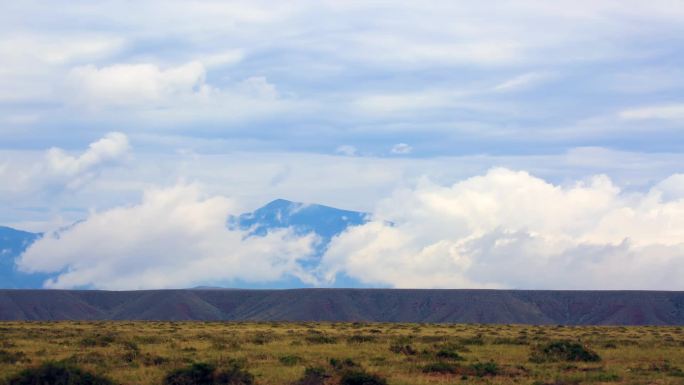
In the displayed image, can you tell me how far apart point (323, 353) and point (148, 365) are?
11.7 metres

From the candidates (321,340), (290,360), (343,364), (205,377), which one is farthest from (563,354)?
(205,377)

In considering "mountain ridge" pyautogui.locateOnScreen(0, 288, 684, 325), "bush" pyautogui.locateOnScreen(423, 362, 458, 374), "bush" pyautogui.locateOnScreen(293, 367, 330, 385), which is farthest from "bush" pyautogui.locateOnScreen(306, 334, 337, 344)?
"mountain ridge" pyautogui.locateOnScreen(0, 288, 684, 325)

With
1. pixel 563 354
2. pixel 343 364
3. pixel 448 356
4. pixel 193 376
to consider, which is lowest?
pixel 193 376

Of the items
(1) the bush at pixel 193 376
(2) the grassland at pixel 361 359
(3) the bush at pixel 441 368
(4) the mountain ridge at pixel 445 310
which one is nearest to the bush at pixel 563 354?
(2) the grassland at pixel 361 359

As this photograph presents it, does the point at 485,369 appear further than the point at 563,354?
No

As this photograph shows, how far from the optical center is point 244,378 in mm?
36812

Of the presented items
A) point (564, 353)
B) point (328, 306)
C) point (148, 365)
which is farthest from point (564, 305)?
point (148, 365)

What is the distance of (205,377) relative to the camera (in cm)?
3650

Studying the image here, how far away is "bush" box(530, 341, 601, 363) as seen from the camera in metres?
47.3

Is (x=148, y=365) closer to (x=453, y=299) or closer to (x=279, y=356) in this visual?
(x=279, y=356)

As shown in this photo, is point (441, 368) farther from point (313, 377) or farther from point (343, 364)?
point (313, 377)

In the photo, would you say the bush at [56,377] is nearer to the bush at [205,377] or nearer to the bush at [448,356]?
the bush at [205,377]

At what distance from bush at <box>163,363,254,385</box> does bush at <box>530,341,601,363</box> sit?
17.3 m

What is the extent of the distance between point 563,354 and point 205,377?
70.1 feet
